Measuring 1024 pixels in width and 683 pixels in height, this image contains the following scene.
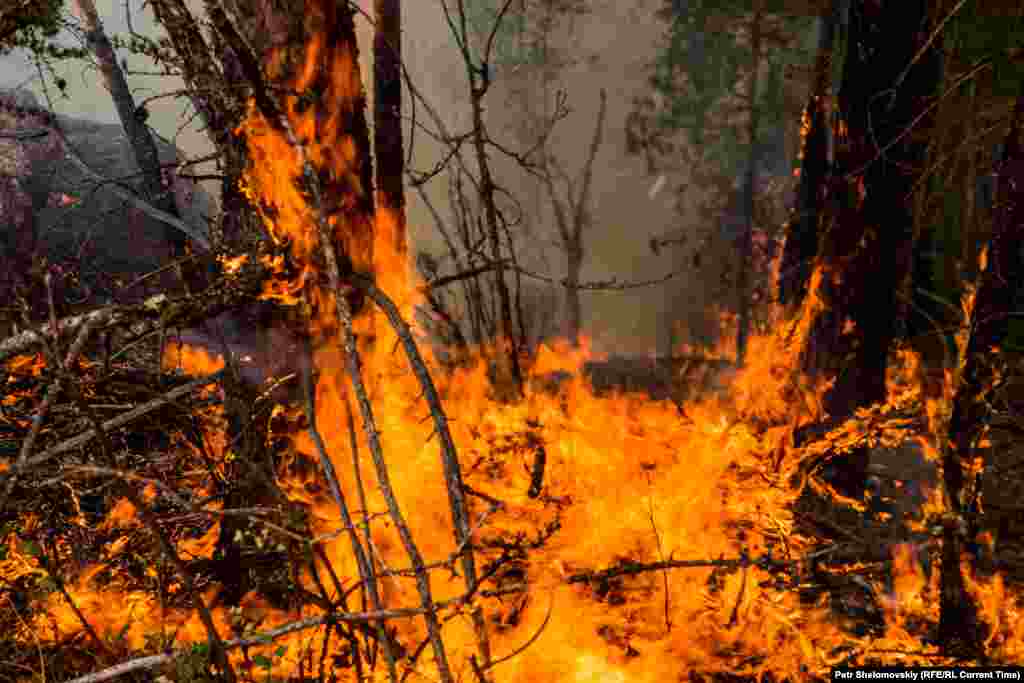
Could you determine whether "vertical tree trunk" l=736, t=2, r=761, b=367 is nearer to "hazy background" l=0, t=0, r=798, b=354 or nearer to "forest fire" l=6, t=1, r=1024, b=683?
"hazy background" l=0, t=0, r=798, b=354

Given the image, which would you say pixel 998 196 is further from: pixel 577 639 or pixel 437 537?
pixel 437 537

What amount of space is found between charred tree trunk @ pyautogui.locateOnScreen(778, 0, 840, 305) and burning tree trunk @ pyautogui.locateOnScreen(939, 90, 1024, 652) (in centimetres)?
276

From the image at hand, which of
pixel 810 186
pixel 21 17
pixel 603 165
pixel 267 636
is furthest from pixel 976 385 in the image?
pixel 603 165

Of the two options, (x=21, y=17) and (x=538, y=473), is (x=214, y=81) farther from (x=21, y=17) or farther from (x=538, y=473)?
(x=538, y=473)

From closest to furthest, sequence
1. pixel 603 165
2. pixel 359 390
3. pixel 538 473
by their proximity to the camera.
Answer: pixel 359 390, pixel 538 473, pixel 603 165

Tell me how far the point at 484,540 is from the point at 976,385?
2.73m

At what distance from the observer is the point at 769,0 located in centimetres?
1282

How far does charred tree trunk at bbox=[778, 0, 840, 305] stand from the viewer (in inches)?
247

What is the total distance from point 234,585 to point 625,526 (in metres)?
2.32

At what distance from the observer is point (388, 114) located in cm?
509

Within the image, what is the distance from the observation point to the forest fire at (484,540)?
8.30ft

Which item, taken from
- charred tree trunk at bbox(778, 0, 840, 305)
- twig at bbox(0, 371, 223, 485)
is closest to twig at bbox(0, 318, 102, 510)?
twig at bbox(0, 371, 223, 485)

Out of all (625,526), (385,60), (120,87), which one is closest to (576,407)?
(625,526)

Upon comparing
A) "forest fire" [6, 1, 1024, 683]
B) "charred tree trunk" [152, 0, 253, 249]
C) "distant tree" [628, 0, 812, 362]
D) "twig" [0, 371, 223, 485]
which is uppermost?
"distant tree" [628, 0, 812, 362]
